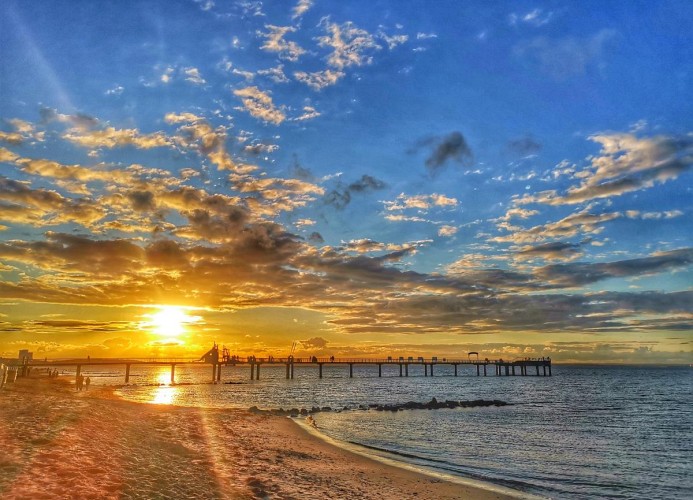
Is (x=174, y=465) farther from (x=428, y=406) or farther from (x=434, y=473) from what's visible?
(x=428, y=406)

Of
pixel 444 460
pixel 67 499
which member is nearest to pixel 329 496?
pixel 67 499

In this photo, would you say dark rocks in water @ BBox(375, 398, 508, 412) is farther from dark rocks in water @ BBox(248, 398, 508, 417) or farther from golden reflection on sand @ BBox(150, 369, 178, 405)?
golden reflection on sand @ BBox(150, 369, 178, 405)

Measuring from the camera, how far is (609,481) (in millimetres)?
21047

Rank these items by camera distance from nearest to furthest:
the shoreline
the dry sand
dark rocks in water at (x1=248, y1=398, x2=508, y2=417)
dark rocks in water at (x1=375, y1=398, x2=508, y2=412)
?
the dry sand < the shoreline < dark rocks in water at (x1=248, y1=398, x2=508, y2=417) < dark rocks in water at (x1=375, y1=398, x2=508, y2=412)

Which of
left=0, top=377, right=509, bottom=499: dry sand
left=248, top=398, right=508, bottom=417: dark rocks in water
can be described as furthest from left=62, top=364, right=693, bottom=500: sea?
left=0, top=377, right=509, bottom=499: dry sand

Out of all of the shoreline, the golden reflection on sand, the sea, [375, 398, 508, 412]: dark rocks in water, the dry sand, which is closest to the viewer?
the dry sand

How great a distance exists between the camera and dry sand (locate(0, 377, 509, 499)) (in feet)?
44.4

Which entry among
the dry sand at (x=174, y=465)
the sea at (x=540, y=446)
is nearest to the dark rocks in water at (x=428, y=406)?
the sea at (x=540, y=446)

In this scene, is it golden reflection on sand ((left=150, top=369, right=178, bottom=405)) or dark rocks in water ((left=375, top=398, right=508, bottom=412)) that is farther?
golden reflection on sand ((left=150, top=369, right=178, bottom=405))

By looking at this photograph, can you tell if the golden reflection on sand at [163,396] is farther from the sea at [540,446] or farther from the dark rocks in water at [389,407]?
the sea at [540,446]

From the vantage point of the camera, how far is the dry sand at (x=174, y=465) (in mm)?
13547

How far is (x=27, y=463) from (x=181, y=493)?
16.7 feet

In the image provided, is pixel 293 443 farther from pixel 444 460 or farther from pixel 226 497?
pixel 226 497

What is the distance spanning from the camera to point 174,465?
17.1 metres
